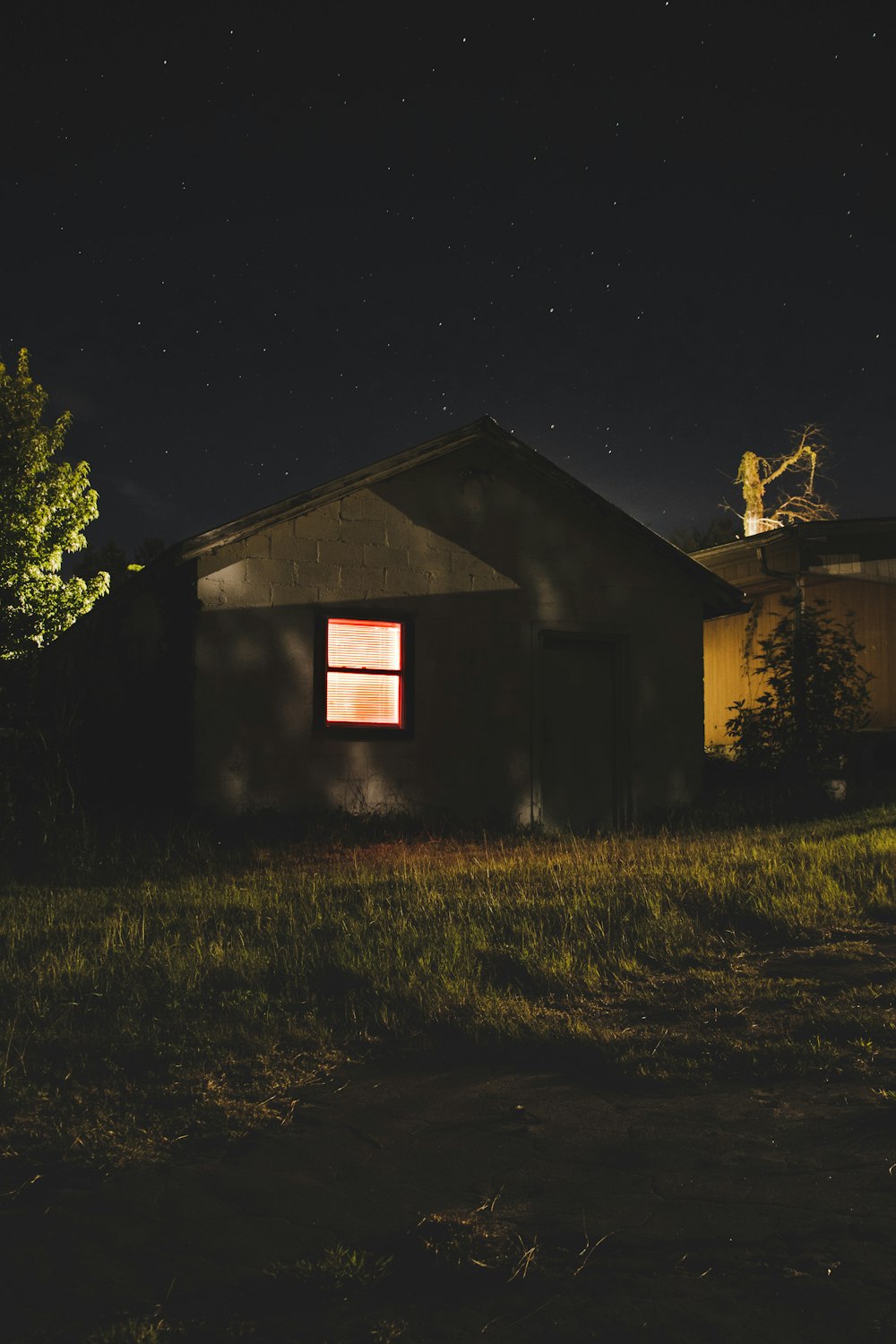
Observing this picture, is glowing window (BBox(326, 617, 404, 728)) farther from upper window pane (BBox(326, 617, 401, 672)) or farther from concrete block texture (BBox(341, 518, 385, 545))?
concrete block texture (BBox(341, 518, 385, 545))

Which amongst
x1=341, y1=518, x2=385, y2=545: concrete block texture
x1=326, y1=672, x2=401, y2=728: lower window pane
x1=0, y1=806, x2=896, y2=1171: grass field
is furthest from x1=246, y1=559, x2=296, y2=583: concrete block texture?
x1=0, y1=806, x2=896, y2=1171: grass field

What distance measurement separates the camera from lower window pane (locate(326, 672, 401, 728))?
1410 centimetres

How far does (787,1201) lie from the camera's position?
3723 mm

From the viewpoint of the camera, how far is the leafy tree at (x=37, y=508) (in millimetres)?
25406

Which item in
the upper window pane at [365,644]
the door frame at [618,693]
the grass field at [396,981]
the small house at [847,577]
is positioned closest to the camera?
the grass field at [396,981]

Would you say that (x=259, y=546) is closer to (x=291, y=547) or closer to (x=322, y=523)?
(x=291, y=547)

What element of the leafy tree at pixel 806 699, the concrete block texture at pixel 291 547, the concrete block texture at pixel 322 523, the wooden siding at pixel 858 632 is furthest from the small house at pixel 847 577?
the concrete block texture at pixel 291 547

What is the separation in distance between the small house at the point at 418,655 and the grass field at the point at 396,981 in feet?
10.5

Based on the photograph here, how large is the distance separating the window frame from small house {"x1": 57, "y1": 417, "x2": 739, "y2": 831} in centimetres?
2

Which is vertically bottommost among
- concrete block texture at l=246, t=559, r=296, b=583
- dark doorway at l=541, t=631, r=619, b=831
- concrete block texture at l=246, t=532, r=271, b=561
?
dark doorway at l=541, t=631, r=619, b=831

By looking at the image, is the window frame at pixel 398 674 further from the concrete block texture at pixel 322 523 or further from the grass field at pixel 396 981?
the grass field at pixel 396 981

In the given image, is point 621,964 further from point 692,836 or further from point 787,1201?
point 692,836

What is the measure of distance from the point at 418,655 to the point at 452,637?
21.3 inches

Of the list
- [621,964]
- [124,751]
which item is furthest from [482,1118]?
[124,751]
